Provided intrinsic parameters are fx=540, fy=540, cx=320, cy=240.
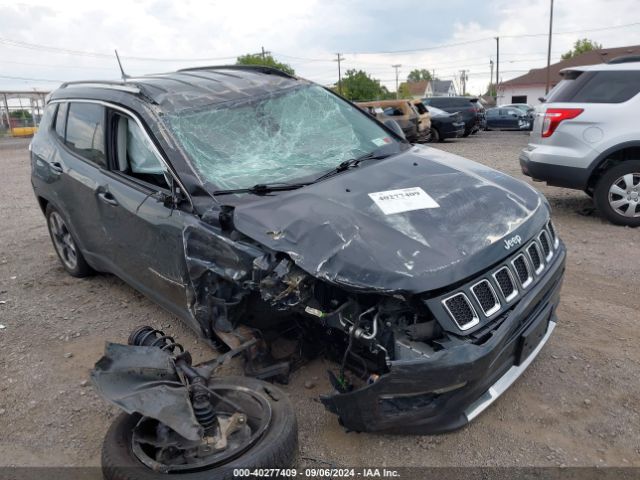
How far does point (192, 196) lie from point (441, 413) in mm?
1770

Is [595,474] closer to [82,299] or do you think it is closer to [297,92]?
[297,92]

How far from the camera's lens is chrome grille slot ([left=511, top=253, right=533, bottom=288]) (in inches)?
107

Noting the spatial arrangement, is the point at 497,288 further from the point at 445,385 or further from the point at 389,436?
the point at 389,436

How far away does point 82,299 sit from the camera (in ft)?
15.8

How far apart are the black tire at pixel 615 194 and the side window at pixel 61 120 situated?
571cm

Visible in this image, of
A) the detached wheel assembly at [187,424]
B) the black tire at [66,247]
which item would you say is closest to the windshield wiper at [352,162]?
the detached wheel assembly at [187,424]

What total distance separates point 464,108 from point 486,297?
18.7 metres

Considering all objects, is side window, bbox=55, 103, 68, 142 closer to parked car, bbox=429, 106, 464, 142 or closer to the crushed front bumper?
the crushed front bumper

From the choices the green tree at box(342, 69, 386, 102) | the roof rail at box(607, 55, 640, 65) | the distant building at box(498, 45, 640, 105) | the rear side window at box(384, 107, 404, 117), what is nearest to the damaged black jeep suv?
the roof rail at box(607, 55, 640, 65)

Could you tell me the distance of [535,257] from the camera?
292 cm

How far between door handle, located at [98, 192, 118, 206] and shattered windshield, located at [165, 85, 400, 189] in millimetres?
759

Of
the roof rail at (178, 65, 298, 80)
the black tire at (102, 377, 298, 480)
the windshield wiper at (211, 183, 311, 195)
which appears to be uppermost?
the roof rail at (178, 65, 298, 80)

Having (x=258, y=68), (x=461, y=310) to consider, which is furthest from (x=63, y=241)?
(x=461, y=310)

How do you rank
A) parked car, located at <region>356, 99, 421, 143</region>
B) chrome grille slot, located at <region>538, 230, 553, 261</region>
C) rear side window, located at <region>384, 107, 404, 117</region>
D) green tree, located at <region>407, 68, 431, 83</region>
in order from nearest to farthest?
chrome grille slot, located at <region>538, 230, 553, 261</region>, parked car, located at <region>356, 99, 421, 143</region>, rear side window, located at <region>384, 107, 404, 117</region>, green tree, located at <region>407, 68, 431, 83</region>
